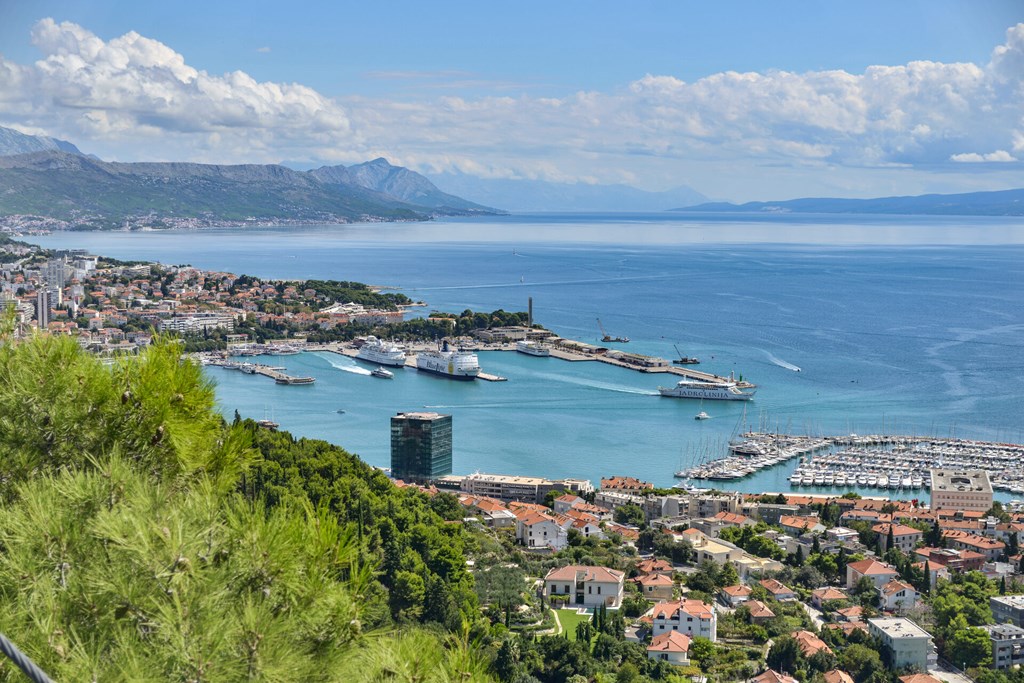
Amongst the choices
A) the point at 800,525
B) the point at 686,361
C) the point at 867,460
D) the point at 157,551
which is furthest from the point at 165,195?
the point at 157,551

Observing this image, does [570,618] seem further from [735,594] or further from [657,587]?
[735,594]

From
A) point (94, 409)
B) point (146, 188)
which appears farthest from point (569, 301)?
point (146, 188)

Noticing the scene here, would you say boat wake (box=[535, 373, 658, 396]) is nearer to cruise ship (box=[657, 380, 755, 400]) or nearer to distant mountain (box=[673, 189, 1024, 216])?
cruise ship (box=[657, 380, 755, 400])

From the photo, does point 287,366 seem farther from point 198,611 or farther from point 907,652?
point 198,611

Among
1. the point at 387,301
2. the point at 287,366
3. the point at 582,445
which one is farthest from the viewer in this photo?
the point at 387,301

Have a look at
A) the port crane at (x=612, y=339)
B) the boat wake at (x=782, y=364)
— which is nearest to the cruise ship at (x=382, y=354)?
the port crane at (x=612, y=339)

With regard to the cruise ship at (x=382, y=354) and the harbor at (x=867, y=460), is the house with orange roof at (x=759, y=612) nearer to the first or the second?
the harbor at (x=867, y=460)
